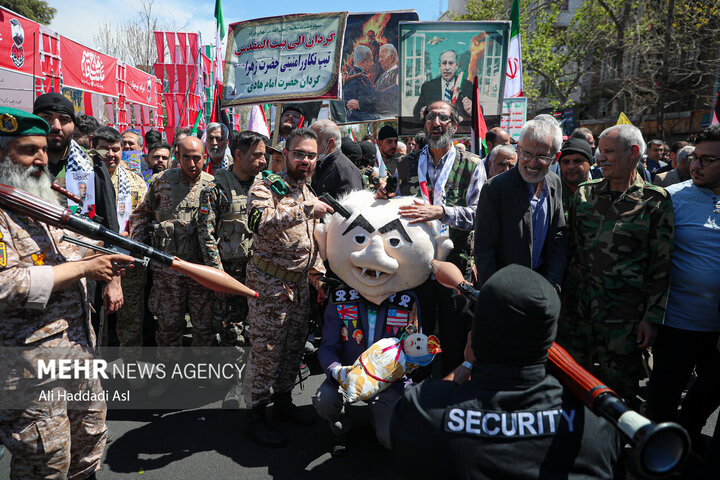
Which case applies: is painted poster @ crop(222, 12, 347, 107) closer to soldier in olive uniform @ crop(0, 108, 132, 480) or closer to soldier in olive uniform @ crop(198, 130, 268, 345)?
soldier in olive uniform @ crop(198, 130, 268, 345)

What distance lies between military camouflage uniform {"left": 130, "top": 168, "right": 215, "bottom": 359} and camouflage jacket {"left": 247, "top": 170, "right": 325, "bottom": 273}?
3.37 feet

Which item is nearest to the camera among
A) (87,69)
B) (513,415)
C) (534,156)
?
(513,415)

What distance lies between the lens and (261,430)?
3.31 metres

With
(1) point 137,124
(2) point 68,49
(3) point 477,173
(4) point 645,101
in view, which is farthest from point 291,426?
(4) point 645,101

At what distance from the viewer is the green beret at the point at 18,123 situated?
80.3 inches

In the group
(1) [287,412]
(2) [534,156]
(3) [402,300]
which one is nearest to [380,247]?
(3) [402,300]

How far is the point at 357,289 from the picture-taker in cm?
319

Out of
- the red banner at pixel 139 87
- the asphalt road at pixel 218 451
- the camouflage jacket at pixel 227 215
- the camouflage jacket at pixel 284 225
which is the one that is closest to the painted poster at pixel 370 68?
the camouflage jacket at pixel 227 215

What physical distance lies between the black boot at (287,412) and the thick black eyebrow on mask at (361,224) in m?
1.47

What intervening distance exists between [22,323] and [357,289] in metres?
1.92

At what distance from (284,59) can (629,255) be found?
5372mm

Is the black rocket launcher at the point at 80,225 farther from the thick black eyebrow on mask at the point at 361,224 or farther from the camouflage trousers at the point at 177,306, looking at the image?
the camouflage trousers at the point at 177,306

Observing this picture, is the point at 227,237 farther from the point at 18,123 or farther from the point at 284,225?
the point at 18,123

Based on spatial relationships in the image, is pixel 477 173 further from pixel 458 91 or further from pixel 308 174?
pixel 458 91
